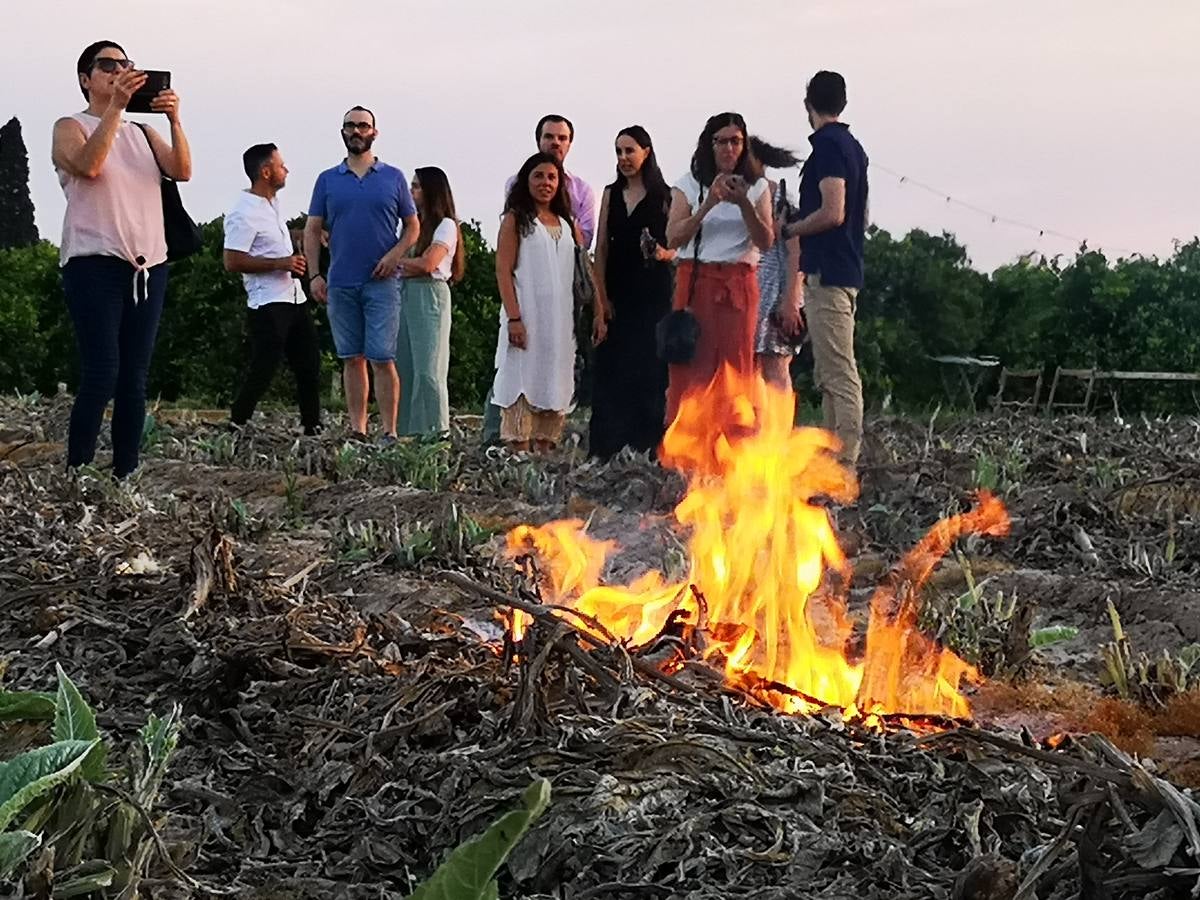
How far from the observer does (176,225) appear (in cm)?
614

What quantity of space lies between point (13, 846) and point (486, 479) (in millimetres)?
5146

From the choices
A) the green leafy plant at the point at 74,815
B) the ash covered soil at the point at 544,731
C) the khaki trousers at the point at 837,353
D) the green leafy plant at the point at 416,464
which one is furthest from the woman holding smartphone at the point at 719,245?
the green leafy plant at the point at 74,815

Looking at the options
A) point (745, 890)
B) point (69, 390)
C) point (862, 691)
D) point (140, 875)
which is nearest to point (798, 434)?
point (862, 691)

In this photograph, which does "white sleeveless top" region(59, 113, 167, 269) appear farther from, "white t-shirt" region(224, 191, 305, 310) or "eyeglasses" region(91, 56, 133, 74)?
"white t-shirt" region(224, 191, 305, 310)

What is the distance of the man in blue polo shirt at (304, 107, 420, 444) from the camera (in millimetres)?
8188

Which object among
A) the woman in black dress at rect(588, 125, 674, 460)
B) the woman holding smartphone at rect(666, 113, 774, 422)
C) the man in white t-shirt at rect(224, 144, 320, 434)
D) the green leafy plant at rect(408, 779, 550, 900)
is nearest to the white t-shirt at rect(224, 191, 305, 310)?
the man in white t-shirt at rect(224, 144, 320, 434)

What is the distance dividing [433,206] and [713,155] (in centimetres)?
222

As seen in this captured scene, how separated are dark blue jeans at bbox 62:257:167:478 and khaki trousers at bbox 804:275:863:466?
286 centimetres

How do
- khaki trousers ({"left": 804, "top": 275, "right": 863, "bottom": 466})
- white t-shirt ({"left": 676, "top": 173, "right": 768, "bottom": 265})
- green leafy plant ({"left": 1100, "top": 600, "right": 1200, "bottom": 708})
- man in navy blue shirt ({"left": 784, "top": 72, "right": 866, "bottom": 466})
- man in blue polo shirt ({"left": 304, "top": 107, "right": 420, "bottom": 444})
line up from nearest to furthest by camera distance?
green leafy plant ({"left": 1100, "top": 600, "right": 1200, "bottom": 708}) → man in navy blue shirt ({"left": 784, "top": 72, "right": 866, "bottom": 466}) → khaki trousers ({"left": 804, "top": 275, "right": 863, "bottom": 466}) → white t-shirt ({"left": 676, "top": 173, "right": 768, "bottom": 265}) → man in blue polo shirt ({"left": 304, "top": 107, "right": 420, "bottom": 444})

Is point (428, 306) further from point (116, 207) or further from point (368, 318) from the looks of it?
point (116, 207)

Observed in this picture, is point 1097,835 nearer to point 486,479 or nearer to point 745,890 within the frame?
point 745,890

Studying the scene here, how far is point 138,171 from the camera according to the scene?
5.88m

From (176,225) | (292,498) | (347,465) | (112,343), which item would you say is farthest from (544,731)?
(347,465)

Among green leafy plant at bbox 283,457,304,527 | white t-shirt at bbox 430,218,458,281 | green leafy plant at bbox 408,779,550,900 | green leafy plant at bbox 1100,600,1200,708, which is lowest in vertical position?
green leafy plant at bbox 283,457,304,527
